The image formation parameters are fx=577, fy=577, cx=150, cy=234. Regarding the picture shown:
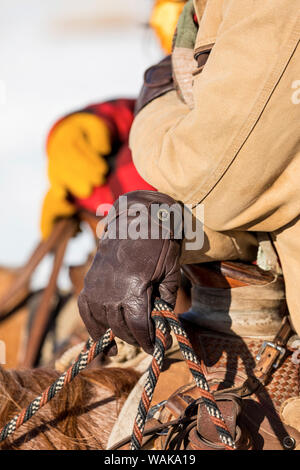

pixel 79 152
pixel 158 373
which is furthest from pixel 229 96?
pixel 79 152

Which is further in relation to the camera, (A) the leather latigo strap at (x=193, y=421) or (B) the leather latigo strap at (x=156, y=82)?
(B) the leather latigo strap at (x=156, y=82)

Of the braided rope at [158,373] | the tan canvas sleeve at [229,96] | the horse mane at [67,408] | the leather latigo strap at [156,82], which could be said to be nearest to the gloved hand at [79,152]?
the leather latigo strap at [156,82]

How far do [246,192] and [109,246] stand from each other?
0.86ft

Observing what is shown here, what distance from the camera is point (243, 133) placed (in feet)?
3.11

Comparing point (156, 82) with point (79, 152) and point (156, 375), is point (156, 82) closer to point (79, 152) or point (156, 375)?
point (156, 375)

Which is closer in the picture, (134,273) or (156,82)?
(134,273)

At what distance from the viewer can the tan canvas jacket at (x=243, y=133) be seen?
911 mm

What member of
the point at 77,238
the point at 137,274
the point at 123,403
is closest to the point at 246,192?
the point at 137,274

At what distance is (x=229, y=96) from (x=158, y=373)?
473 millimetres

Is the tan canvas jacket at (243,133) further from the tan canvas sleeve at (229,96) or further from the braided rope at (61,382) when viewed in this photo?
the braided rope at (61,382)

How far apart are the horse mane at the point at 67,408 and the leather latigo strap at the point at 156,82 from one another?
2.02 feet

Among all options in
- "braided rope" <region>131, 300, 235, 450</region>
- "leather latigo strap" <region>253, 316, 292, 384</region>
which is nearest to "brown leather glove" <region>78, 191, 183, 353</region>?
"braided rope" <region>131, 300, 235, 450</region>

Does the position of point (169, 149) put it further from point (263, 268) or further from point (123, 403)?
point (123, 403)
